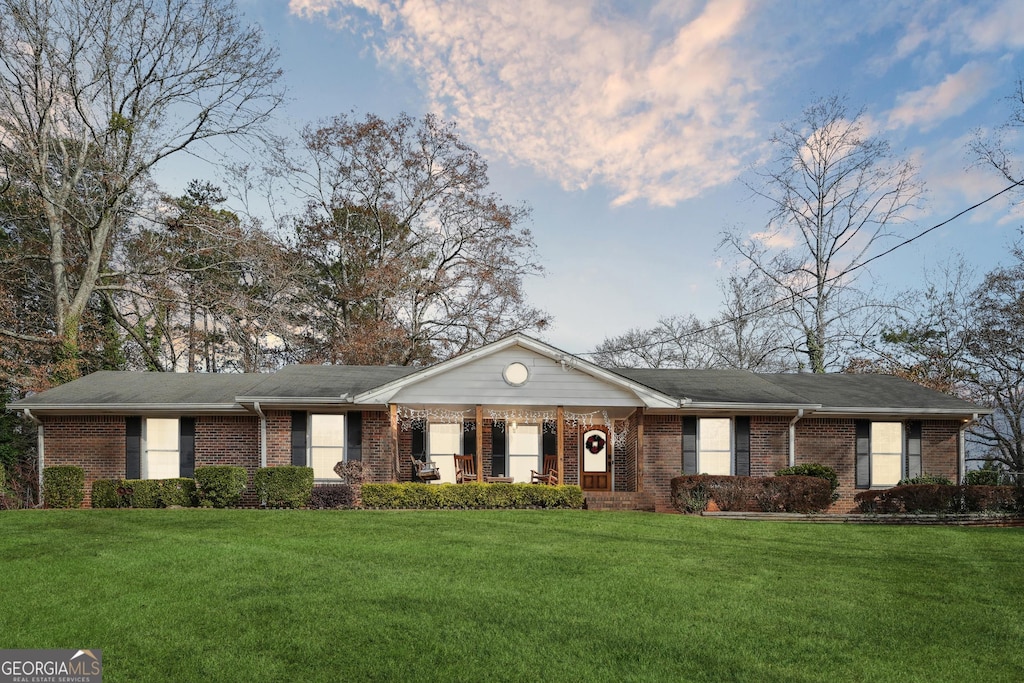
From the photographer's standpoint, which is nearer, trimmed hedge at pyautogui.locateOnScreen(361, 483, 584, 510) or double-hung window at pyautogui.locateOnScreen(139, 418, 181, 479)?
trimmed hedge at pyautogui.locateOnScreen(361, 483, 584, 510)

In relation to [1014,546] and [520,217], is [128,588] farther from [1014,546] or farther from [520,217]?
[520,217]

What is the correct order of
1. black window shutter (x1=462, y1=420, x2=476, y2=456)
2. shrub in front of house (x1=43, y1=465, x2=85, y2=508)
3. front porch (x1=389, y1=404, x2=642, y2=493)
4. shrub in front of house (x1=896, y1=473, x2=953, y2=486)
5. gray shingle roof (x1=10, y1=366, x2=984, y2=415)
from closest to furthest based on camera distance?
A: shrub in front of house (x1=43, y1=465, x2=85, y2=508), gray shingle roof (x1=10, y1=366, x2=984, y2=415), shrub in front of house (x1=896, y1=473, x2=953, y2=486), front porch (x1=389, y1=404, x2=642, y2=493), black window shutter (x1=462, y1=420, x2=476, y2=456)

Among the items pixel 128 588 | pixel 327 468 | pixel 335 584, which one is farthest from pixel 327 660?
pixel 327 468

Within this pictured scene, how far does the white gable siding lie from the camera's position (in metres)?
18.8

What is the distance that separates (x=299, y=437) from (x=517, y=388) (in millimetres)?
5538

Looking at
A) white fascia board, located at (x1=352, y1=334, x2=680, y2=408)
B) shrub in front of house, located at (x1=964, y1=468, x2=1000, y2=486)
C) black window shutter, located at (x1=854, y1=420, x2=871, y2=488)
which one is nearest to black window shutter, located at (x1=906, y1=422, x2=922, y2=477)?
black window shutter, located at (x1=854, y1=420, x2=871, y2=488)

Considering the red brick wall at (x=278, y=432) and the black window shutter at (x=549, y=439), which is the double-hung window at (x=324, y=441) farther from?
the black window shutter at (x=549, y=439)

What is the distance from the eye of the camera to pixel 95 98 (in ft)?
88.1

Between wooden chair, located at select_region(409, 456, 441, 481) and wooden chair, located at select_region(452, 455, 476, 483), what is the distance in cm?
54

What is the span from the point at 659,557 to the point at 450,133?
25.9 m

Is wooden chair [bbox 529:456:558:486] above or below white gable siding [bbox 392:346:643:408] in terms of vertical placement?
below

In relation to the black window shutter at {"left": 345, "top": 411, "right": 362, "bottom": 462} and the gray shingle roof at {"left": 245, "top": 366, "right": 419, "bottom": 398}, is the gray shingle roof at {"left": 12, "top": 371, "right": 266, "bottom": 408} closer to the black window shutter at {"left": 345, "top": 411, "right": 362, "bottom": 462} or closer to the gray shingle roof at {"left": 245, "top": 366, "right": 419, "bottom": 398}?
the gray shingle roof at {"left": 245, "top": 366, "right": 419, "bottom": 398}

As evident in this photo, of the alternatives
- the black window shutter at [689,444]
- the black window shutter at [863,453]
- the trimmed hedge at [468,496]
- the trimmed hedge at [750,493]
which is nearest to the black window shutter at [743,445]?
the black window shutter at [689,444]

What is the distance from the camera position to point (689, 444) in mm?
20172
